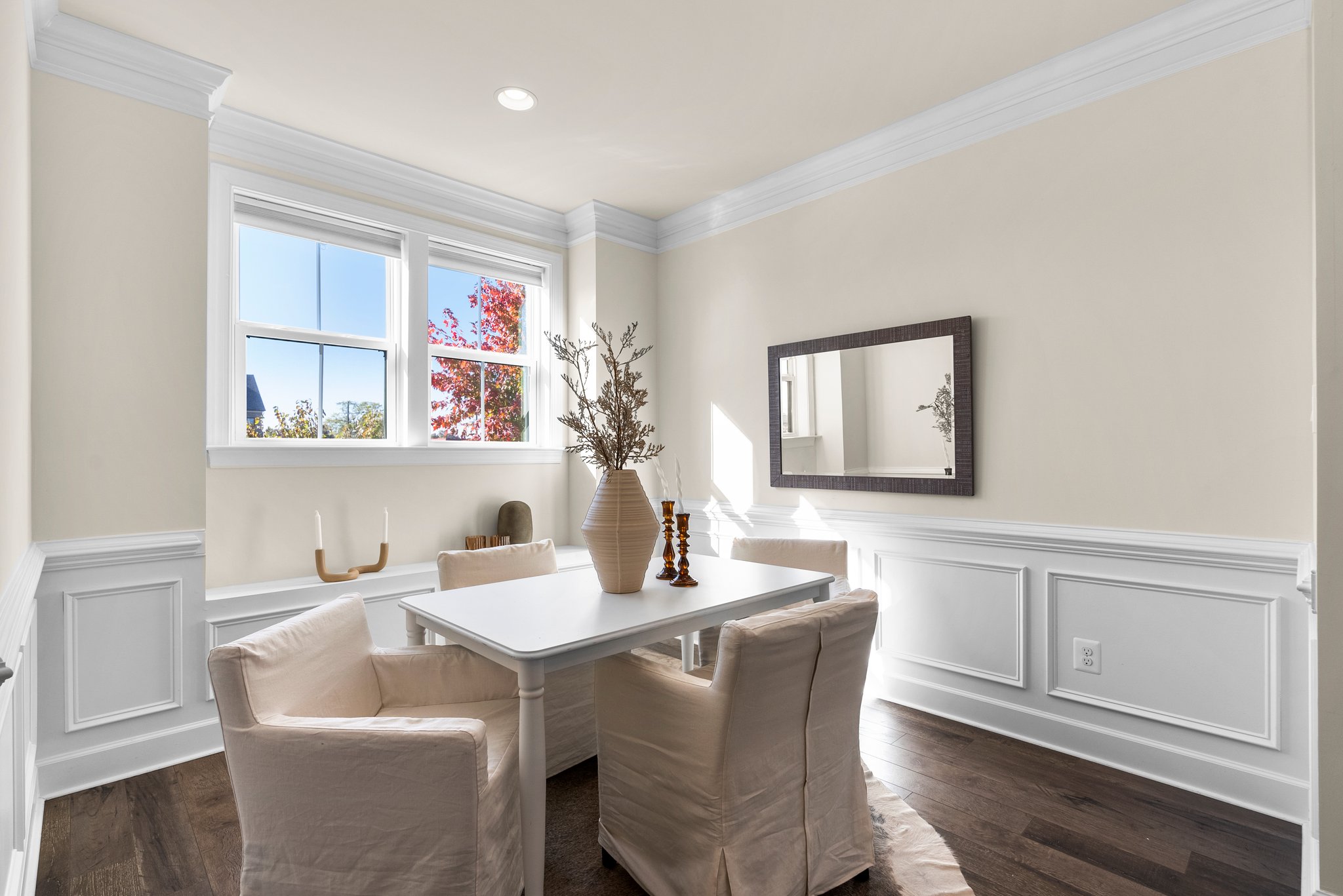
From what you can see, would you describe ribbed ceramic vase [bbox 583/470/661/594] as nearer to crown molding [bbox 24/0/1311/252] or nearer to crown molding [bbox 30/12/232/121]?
crown molding [bbox 24/0/1311/252]

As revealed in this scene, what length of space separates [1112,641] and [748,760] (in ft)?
5.62

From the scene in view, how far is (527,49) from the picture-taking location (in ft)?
8.30

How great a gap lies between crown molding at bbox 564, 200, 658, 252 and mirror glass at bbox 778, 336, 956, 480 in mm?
1345

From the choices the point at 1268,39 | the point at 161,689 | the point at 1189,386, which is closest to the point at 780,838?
the point at 1189,386

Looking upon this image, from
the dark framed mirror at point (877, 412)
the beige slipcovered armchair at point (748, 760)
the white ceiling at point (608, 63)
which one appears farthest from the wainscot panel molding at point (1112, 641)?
the white ceiling at point (608, 63)

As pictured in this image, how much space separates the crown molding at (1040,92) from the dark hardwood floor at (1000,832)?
2466 millimetres

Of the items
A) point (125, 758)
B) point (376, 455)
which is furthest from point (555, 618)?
point (376, 455)

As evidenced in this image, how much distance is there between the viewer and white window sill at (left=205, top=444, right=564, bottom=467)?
120 inches

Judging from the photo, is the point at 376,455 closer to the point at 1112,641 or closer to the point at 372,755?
the point at 372,755

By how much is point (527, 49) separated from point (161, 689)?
8.94 ft

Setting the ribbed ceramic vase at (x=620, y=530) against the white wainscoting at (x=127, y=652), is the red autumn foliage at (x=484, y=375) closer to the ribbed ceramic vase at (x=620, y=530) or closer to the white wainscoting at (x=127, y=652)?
the white wainscoting at (x=127, y=652)

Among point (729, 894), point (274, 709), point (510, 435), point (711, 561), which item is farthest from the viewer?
point (510, 435)

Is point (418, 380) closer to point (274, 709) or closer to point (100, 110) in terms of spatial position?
point (100, 110)

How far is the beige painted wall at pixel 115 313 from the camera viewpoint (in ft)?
7.75
